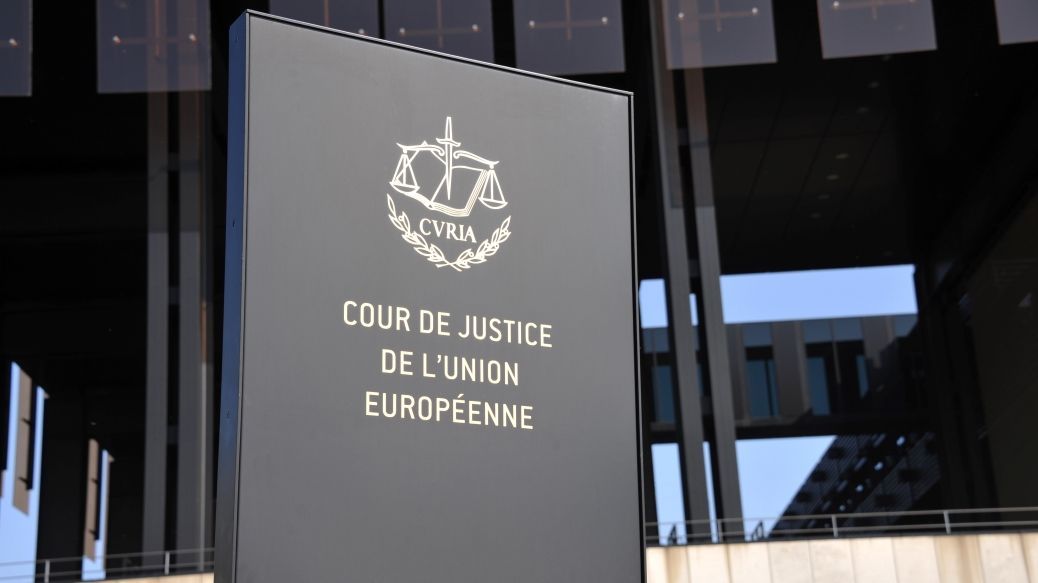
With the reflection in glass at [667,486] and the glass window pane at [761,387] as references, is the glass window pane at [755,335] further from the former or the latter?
the reflection in glass at [667,486]

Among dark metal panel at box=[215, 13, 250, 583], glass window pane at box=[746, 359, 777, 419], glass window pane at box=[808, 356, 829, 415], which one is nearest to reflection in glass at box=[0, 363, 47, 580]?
glass window pane at box=[746, 359, 777, 419]

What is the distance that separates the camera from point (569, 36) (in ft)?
62.3

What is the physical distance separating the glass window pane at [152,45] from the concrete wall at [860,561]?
8.70 metres

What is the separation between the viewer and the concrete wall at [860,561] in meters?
17.7

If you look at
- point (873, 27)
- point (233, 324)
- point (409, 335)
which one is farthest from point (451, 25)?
point (233, 324)

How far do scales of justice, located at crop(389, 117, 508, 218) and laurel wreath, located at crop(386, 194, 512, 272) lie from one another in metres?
0.08

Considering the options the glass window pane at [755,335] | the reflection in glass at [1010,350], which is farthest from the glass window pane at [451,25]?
the glass window pane at [755,335]

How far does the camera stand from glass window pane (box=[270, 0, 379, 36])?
18453 millimetres

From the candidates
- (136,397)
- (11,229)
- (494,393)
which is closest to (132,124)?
(11,229)

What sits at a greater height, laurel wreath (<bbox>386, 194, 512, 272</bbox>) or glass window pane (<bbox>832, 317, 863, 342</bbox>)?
glass window pane (<bbox>832, 317, 863, 342</bbox>)

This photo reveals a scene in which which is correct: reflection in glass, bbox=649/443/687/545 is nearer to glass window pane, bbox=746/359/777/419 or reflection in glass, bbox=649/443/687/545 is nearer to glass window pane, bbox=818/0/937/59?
glass window pane, bbox=746/359/777/419

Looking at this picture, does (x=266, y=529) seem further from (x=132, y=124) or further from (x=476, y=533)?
(x=132, y=124)

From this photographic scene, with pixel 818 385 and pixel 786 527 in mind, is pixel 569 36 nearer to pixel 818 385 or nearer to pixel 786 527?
pixel 786 527

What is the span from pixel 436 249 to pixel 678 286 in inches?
658
